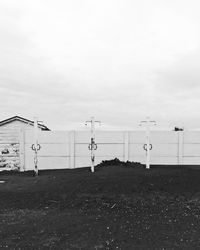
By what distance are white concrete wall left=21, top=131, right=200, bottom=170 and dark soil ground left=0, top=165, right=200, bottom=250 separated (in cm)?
488

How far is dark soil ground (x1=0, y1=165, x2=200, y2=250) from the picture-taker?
7105mm

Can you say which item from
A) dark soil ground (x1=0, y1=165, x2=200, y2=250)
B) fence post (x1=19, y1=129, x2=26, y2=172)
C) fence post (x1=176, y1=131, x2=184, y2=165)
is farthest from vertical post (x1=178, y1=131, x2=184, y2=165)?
fence post (x1=19, y1=129, x2=26, y2=172)

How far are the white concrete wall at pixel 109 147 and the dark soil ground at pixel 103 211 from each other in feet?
16.0

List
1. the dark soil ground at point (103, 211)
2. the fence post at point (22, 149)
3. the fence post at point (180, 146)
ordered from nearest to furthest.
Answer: the dark soil ground at point (103, 211), the fence post at point (22, 149), the fence post at point (180, 146)

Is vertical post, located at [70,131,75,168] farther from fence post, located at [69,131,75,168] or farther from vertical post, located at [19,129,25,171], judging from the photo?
vertical post, located at [19,129,25,171]

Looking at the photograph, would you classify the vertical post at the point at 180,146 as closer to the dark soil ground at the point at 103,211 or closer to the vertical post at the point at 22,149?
the dark soil ground at the point at 103,211

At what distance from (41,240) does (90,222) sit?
6.02ft

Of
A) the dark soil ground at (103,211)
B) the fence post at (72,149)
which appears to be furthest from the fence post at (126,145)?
the dark soil ground at (103,211)

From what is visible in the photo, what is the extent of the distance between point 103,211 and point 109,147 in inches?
439

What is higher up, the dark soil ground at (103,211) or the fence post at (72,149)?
the fence post at (72,149)

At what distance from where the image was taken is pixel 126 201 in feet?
36.3

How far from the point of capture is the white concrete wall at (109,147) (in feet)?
68.8

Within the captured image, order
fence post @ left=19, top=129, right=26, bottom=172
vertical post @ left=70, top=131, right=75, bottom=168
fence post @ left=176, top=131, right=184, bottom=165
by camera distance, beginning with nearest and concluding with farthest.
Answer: fence post @ left=19, top=129, right=26, bottom=172
vertical post @ left=70, top=131, right=75, bottom=168
fence post @ left=176, top=131, right=184, bottom=165

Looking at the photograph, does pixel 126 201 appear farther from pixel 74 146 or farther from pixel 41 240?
pixel 74 146
